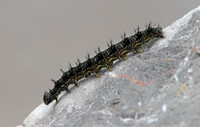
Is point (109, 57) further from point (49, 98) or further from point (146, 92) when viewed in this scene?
point (49, 98)

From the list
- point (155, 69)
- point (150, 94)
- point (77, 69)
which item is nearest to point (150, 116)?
point (150, 94)

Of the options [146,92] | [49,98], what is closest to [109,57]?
[146,92]

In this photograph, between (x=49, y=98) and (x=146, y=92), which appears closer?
(x=146, y=92)

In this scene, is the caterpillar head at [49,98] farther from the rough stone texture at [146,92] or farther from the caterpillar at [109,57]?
the rough stone texture at [146,92]

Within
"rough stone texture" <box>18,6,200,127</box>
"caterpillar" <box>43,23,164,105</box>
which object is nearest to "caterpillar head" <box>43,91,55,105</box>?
"caterpillar" <box>43,23,164,105</box>

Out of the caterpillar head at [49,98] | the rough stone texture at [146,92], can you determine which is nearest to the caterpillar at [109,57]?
the caterpillar head at [49,98]

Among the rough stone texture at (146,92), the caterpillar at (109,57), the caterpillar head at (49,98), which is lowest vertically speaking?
the rough stone texture at (146,92)

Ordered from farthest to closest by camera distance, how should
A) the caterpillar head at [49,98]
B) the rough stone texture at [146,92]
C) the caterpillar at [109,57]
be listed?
the caterpillar head at [49,98] → the caterpillar at [109,57] → the rough stone texture at [146,92]

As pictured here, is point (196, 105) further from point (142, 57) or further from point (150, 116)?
point (142, 57)

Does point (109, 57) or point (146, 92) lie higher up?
point (109, 57)
